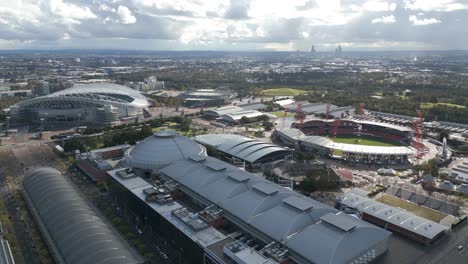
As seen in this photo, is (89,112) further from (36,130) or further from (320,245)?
(320,245)

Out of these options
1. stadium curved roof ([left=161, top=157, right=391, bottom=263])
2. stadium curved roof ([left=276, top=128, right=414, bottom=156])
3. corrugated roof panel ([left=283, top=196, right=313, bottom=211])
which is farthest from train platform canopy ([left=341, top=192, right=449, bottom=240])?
stadium curved roof ([left=276, top=128, right=414, bottom=156])

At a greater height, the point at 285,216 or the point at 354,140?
the point at 285,216

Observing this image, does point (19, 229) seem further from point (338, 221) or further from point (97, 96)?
point (97, 96)

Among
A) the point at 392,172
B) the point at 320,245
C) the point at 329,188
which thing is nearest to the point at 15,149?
the point at 329,188

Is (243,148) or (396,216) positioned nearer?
(396,216)

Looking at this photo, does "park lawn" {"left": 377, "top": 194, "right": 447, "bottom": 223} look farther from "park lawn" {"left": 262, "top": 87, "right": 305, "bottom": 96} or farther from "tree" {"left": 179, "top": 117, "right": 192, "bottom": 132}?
"park lawn" {"left": 262, "top": 87, "right": 305, "bottom": 96}

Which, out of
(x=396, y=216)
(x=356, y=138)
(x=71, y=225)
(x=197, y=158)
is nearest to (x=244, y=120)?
(x=356, y=138)

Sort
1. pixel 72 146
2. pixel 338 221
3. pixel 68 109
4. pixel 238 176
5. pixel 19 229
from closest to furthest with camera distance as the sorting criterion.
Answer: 1. pixel 338 221
2. pixel 19 229
3. pixel 238 176
4. pixel 72 146
5. pixel 68 109
